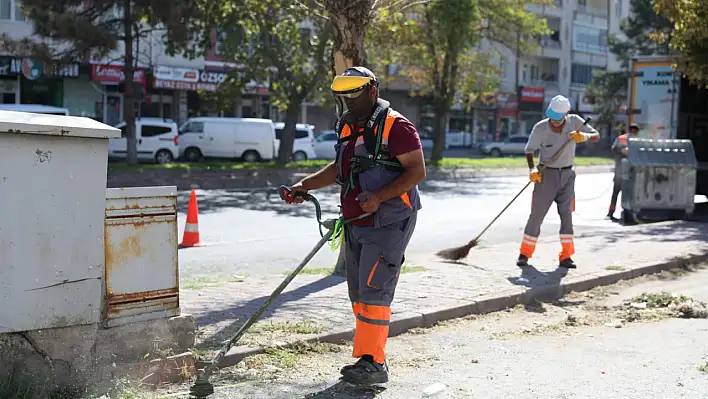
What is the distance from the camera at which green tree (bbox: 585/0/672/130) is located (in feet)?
158

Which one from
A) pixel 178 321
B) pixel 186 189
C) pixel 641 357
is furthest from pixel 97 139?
pixel 186 189

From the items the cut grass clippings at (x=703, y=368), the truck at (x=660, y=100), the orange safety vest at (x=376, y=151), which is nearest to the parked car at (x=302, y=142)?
the truck at (x=660, y=100)

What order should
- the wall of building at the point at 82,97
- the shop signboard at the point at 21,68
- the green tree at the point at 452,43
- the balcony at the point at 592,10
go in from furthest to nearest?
the balcony at the point at 592,10
the wall of building at the point at 82,97
the shop signboard at the point at 21,68
the green tree at the point at 452,43

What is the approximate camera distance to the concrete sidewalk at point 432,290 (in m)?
6.17

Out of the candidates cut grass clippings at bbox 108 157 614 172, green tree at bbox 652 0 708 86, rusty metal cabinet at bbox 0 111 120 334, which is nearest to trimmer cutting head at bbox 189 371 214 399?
rusty metal cabinet at bbox 0 111 120 334

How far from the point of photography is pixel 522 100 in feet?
199

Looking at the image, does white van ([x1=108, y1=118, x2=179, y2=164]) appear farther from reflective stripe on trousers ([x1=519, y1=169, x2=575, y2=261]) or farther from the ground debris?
the ground debris

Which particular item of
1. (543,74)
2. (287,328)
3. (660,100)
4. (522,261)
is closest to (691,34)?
(660,100)

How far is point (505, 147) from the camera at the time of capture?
52.6 metres

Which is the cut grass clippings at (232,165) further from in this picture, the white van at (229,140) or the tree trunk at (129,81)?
the white van at (229,140)

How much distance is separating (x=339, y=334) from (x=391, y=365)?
594 millimetres

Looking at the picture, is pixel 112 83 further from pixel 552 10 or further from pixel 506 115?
pixel 552 10

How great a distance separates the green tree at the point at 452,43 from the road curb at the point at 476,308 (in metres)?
17.3

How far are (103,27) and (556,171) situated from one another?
16.7 meters
